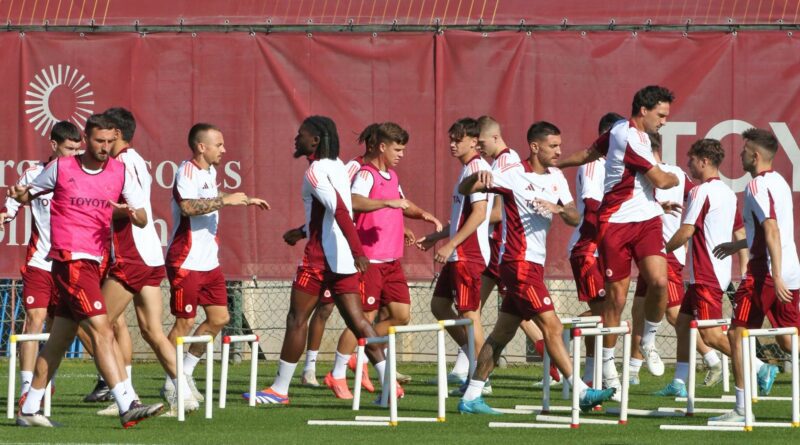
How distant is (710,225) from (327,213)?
3568 mm

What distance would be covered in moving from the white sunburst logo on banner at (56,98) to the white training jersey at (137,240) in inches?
194

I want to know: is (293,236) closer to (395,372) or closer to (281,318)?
(395,372)

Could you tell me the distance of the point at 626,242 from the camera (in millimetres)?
12133

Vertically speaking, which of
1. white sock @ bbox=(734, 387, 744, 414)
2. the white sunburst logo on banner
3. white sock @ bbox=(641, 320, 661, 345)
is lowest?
white sock @ bbox=(734, 387, 744, 414)

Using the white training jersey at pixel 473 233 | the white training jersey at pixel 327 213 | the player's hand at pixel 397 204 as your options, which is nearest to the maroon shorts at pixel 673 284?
the white training jersey at pixel 473 233

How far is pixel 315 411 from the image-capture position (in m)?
11.6

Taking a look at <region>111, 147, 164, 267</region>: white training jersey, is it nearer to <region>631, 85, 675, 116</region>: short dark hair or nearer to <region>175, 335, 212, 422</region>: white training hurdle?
<region>175, 335, 212, 422</region>: white training hurdle

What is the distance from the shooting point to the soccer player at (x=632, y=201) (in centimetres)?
1192

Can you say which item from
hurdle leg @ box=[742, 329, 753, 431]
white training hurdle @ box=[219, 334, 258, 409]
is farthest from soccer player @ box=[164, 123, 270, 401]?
hurdle leg @ box=[742, 329, 753, 431]

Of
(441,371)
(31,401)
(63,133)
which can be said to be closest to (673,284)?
(441,371)

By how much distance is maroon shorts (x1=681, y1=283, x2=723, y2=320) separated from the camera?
1280 cm

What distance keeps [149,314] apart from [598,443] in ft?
12.6

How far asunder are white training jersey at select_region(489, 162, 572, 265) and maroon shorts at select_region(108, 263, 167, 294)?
2.60 meters

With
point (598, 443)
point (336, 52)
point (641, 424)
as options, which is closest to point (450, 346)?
point (336, 52)
